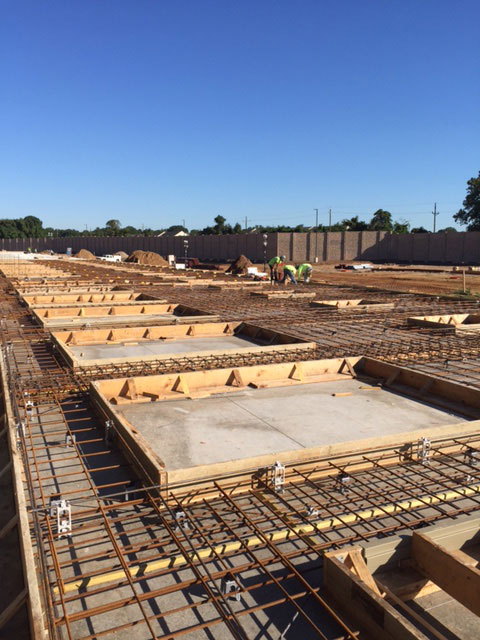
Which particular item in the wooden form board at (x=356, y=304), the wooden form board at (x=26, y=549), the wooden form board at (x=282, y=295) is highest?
the wooden form board at (x=282, y=295)

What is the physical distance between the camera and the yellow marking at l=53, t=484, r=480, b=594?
399 centimetres

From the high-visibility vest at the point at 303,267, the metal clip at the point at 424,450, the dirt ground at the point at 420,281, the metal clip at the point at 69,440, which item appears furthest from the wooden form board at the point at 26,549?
the high-visibility vest at the point at 303,267

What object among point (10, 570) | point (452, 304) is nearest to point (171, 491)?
point (10, 570)

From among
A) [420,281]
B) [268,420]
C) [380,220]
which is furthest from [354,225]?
[268,420]

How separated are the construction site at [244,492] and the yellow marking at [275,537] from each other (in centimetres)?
2

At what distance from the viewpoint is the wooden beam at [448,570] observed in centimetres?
366

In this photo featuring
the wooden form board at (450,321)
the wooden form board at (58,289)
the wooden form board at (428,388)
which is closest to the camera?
the wooden form board at (428,388)

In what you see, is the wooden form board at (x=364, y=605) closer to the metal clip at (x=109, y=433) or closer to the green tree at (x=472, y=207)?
the metal clip at (x=109, y=433)

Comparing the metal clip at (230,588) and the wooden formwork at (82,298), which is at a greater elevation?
the wooden formwork at (82,298)

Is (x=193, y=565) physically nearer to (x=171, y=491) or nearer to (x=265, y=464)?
(x=171, y=491)

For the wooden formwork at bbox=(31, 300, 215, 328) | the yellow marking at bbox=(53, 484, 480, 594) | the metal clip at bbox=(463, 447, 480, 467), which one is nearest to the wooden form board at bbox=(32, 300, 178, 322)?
the wooden formwork at bbox=(31, 300, 215, 328)

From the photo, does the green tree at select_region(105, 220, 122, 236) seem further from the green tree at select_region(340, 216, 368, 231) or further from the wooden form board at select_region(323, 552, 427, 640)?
the wooden form board at select_region(323, 552, 427, 640)

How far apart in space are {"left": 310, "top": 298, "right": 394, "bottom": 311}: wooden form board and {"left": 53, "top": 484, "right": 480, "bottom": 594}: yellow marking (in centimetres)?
1224

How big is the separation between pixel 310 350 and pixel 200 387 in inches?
115
